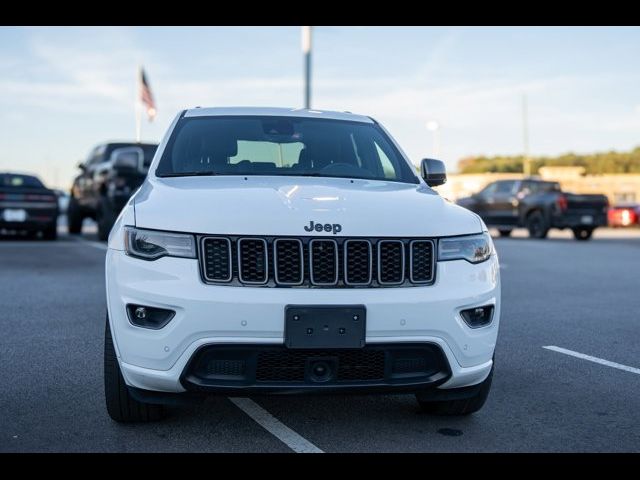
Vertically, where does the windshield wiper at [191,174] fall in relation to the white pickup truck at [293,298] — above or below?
above

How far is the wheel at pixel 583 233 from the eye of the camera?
24.2 metres

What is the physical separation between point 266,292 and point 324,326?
0.30m

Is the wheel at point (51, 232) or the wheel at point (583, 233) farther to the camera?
the wheel at point (583, 233)

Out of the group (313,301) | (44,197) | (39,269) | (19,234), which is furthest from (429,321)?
(19,234)

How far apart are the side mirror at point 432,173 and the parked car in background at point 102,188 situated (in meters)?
7.84

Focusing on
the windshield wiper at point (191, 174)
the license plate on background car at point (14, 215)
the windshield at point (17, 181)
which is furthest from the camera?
the windshield at point (17, 181)

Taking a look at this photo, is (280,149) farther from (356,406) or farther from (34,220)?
(34,220)

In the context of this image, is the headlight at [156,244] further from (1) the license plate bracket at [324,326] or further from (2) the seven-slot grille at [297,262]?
(1) the license plate bracket at [324,326]

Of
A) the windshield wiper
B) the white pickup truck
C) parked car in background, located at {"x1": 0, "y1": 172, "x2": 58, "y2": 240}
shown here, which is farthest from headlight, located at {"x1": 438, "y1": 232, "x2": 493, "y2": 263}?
parked car in background, located at {"x1": 0, "y1": 172, "x2": 58, "y2": 240}

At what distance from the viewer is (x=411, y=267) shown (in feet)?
13.5

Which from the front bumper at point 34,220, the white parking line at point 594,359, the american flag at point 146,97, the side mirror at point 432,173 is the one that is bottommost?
the front bumper at point 34,220

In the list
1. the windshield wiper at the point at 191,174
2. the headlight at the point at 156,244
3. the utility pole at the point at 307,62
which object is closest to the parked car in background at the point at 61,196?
the utility pole at the point at 307,62

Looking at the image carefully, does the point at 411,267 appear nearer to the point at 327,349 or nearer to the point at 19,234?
the point at 327,349

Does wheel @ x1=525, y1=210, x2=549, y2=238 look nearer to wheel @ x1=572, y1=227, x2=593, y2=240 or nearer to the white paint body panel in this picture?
wheel @ x1=572, y1=227, x2=593, y2=240
